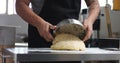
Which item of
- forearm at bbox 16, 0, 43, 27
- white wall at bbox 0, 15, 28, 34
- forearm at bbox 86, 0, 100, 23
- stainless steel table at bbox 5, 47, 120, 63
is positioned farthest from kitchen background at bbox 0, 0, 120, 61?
stainless steel table at bbox 5, 47, 120, 63

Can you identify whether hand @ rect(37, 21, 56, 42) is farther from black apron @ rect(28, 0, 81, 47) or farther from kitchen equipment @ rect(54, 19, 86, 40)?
black apron @ rect(28, 0, 81, 47)

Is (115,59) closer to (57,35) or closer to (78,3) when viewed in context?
(57,35)

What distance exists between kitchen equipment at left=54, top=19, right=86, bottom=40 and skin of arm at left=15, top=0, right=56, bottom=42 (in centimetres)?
4

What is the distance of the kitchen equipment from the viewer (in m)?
0.85

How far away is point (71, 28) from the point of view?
0.89 m

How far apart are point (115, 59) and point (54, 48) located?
0.74 feet

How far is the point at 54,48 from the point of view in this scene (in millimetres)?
905

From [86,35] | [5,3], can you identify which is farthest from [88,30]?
[5,3]

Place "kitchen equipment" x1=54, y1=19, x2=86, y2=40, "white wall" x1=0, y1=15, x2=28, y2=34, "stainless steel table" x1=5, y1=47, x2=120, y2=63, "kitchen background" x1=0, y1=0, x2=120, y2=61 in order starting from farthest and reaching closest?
"white wall" x1=0, y1=15, x2=28, y2=34 → "kitchen background" x1=0, y1=0, x2=120, y2=61 → "kitchen equipment" x1=54, y1=19, x2=86, y2=40 → "stainless steel table" x1=5, y1=47, x2=120, y2=63

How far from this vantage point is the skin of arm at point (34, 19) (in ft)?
2.83

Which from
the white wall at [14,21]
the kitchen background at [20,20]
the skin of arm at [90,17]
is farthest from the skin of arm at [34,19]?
the white wall at [14,21]

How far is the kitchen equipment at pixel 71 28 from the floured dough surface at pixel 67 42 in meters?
0.02

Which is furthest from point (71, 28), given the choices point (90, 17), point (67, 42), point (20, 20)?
point (20, 20)

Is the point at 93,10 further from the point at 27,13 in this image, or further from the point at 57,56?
the point at 57,56
